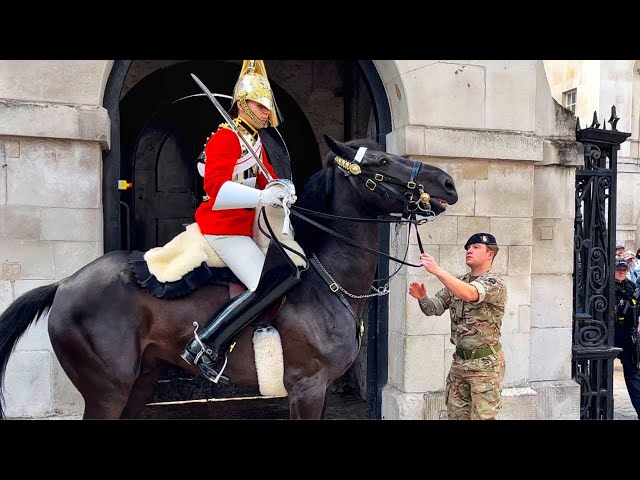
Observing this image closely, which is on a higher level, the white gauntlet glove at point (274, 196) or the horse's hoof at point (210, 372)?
the white gauntlet glove at point (274, 196)

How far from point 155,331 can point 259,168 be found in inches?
44.9

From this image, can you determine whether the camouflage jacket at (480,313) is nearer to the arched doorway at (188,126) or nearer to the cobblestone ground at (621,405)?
the arched doorway at (188,126)

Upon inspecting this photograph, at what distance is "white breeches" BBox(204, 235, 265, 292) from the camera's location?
331 centimetres

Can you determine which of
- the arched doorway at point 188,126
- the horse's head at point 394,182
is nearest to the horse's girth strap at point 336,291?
the horse's head at point 394,182

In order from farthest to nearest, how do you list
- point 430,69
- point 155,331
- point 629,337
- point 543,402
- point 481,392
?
1. point 629,337
2. point 543,402
3. point 430,69
4. point 481,392
5. point 155,331

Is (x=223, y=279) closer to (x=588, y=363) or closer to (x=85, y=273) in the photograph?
(x=85, y=273)

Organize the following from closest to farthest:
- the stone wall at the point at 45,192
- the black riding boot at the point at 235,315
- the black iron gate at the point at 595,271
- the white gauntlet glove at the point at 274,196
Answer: the white gauntlet glove at the point at 274,196
the black riding boot at the point at 235,315
the stone wall at the point at 45,192
the black iron gate at the point at 595,271

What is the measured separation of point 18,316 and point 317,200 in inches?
74.1

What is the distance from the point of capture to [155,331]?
3.34m

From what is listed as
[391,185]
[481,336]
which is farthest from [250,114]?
[481,336]

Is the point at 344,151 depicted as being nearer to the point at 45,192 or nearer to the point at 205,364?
the point at 205,364

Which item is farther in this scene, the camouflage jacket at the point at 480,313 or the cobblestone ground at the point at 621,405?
the cobblestone ground at the point at 621,405

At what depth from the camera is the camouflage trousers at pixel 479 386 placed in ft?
11.8
